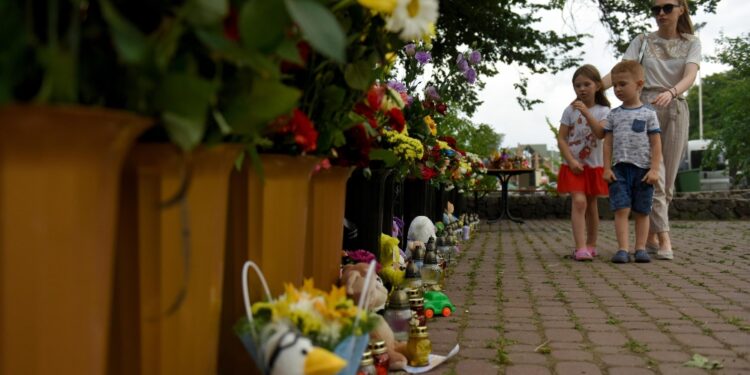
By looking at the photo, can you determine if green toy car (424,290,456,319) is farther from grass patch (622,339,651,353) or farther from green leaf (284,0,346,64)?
green leaf (284,0,346,64)

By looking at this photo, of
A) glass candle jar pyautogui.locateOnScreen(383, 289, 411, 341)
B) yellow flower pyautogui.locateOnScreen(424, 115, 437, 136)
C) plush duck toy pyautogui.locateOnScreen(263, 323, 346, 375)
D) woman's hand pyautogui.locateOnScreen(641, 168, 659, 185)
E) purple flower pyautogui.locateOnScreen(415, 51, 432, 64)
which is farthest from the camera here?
woman's hand pyautogui.locateOnScreen(641, 168, 659, 185)

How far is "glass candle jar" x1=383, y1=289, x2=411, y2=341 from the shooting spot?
276cm

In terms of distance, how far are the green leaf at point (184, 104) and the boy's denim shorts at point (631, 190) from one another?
529 cm

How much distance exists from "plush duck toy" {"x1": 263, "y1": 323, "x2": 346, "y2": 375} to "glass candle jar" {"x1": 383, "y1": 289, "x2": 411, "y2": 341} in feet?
3.73

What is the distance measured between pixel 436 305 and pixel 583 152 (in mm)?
3314

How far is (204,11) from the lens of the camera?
1.11 meters

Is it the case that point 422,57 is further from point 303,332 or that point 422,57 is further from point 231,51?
point 231,51

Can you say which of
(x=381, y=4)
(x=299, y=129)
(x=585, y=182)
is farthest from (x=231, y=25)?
(x=585, y=182)

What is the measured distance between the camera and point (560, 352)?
9.10ft

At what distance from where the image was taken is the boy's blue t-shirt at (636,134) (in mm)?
5852

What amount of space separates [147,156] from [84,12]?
0.29 metres

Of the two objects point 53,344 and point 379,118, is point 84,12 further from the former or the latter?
point 379,118

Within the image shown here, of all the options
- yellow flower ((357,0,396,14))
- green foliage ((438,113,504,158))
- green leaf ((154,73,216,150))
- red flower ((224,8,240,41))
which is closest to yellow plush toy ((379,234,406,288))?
yellow flower ((357,0,396,14))

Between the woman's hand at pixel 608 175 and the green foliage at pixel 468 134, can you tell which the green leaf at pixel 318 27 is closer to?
the woman's hand at pixel 608 175
